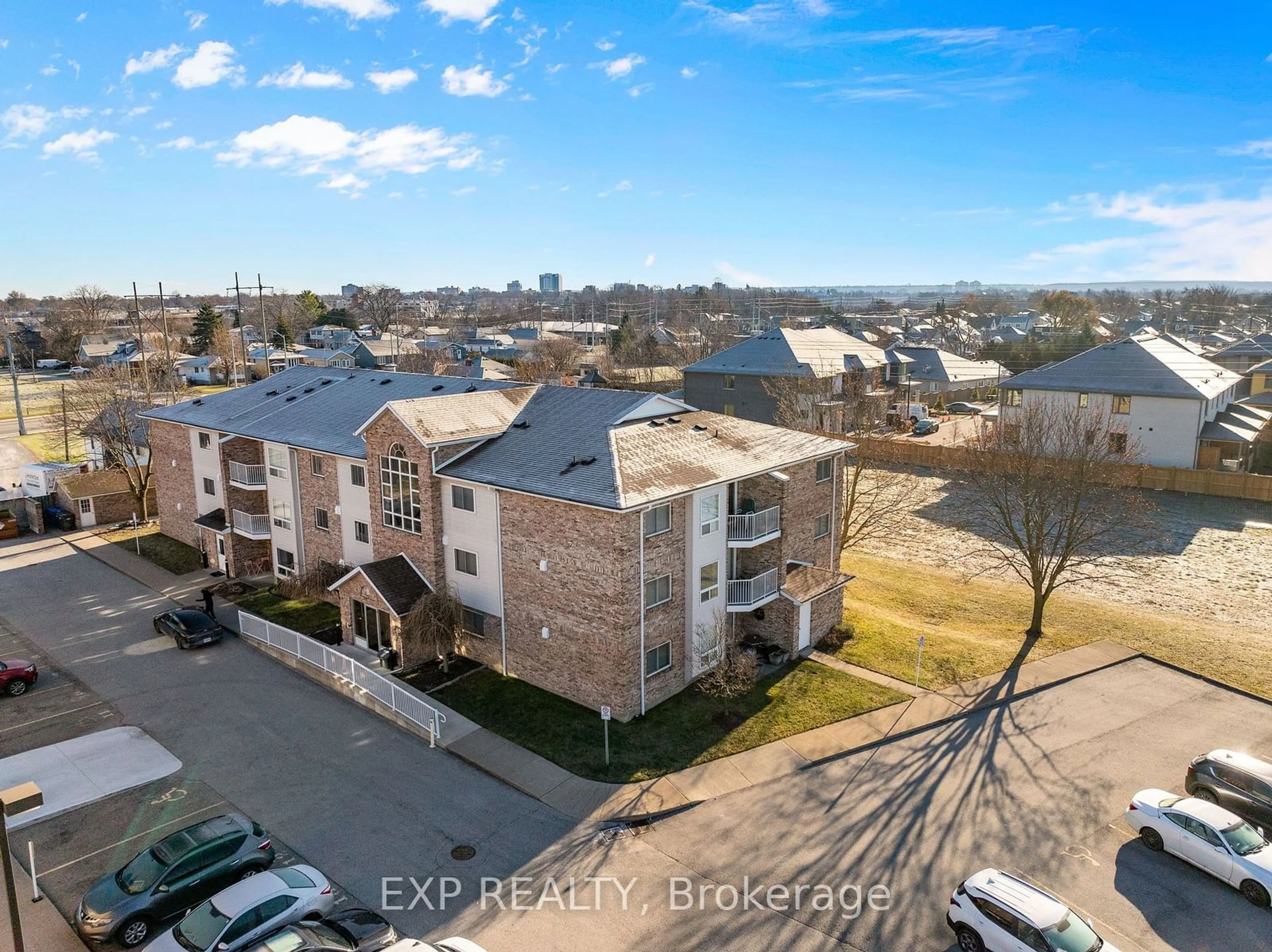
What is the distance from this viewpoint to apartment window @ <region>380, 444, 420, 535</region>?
26.2 metres

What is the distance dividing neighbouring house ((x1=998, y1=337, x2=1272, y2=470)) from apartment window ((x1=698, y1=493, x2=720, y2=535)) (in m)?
31.1

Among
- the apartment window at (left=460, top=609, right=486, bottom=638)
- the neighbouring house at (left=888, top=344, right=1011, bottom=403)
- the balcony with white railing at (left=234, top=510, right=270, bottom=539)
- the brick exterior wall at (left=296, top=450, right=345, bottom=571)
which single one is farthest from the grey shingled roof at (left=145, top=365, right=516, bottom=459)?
the neighbouring house at (left=888, top=344, right=1011, bottom=403)

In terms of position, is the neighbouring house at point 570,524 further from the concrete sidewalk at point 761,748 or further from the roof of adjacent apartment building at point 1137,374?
the roof of adjacent apartment building at point 1137,374

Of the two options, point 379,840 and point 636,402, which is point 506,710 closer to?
point 379,840

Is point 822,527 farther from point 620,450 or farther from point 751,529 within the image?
point 620,450

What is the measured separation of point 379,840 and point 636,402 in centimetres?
1441

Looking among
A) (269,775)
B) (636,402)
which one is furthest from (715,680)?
(269,775)

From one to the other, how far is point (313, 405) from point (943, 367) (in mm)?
65521

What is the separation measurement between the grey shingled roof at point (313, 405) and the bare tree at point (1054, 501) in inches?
758

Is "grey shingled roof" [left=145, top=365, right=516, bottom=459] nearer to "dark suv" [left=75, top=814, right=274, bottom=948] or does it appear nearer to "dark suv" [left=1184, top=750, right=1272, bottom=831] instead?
"dark suv" [left=75, top=814, right=274, bottom=948]

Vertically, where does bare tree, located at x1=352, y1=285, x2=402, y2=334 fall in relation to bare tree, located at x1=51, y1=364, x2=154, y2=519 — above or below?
above

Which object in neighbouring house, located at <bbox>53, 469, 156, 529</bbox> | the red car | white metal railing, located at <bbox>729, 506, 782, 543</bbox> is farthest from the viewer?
neighbouring house, located at <bbox>53, 469, 156, 529</bbox>

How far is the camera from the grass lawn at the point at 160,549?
119 ft

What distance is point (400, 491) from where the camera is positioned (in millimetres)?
26859
